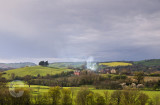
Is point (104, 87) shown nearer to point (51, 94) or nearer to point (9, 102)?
point (51, 94)

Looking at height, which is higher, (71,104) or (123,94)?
(123,94)

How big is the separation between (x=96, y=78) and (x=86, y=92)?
196 feet

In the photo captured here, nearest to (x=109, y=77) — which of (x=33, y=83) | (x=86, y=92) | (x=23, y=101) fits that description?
(x=33, y=83)

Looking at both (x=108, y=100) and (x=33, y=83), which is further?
(x=33, y=83)

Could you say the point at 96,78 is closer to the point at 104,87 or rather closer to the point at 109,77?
the point at 109,77

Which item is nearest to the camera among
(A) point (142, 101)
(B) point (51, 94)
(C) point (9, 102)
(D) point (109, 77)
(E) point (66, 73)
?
(A) point (142, 101)

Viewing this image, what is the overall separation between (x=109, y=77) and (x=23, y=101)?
260ft

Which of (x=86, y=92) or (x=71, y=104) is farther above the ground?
(x=86, y=92)

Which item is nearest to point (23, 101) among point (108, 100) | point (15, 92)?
point (15, 92)

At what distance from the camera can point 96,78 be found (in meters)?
115

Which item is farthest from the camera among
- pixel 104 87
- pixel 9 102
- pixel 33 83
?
pixel 33 83

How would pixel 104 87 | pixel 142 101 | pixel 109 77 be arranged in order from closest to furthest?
pixel 142 101 → pixel 104 87 → pixel 109 77

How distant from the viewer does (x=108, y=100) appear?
5597cm

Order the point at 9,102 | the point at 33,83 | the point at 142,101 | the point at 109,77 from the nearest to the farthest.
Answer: the point at 142,101 → the point at 9,102 → the point at 33,83 → the point at 109,77
